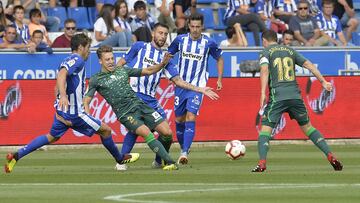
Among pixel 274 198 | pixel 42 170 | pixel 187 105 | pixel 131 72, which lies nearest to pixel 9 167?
pixel 42 170

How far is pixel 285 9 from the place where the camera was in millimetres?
26562

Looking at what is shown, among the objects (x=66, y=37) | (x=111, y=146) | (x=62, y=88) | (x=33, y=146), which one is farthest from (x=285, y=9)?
(x=62, y=88)

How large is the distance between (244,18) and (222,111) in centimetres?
409

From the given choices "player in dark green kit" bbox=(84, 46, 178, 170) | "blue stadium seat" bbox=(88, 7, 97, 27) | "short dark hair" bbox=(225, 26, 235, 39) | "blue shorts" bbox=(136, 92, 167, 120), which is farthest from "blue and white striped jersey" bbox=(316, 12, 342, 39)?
"player in dark green kit" bbox=(84, 46, 178, 170)

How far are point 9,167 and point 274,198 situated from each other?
488 cm

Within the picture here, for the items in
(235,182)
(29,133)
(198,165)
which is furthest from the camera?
(29,133)

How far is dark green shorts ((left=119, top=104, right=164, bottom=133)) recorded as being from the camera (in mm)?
15109

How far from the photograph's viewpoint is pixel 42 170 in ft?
51.0

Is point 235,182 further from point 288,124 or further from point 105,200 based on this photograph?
point 288,124

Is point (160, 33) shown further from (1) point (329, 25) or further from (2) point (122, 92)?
(1) point (329, 25)

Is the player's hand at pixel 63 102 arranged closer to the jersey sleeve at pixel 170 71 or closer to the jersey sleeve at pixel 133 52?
the jersey sleeve at pixel 170 71

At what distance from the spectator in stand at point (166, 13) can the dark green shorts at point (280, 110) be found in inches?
394

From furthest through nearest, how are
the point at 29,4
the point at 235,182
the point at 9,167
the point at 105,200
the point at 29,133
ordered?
the point at 29,4 < the point at 29,133 < the point at 9,167 < the point at 235,182 < the point at 105,200

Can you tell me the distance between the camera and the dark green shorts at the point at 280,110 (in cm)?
1484
